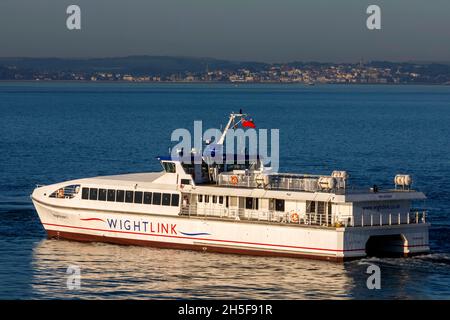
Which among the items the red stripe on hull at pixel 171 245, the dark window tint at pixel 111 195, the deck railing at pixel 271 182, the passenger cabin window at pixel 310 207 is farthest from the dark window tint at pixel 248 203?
the dark window tint at pixel 111 195

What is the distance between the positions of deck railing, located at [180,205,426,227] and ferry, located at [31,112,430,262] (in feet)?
0.14

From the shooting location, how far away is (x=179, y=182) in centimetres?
5478

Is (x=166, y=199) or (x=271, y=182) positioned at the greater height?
(x=271, y=182)

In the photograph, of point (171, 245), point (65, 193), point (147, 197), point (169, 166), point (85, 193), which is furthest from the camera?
point (65, 193)

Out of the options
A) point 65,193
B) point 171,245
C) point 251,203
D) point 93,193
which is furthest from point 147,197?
point 65,193

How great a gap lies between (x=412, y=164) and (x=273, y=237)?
44010 millimetres

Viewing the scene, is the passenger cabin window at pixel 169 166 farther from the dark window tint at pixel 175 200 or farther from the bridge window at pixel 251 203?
the bridge window at pixel 251 203

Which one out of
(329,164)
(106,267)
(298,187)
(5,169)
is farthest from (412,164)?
(106,267)

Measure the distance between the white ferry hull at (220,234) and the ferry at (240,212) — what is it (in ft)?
0.14

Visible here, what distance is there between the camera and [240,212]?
2092 inches

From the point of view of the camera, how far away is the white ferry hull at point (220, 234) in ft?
164

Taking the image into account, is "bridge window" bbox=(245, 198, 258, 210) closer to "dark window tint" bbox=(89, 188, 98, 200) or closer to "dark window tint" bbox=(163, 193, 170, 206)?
"dark window tint" bbox=(163, 193, 170, 206)

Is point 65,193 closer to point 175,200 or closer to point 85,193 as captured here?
point 85,193

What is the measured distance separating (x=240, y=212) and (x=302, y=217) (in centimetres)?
317
